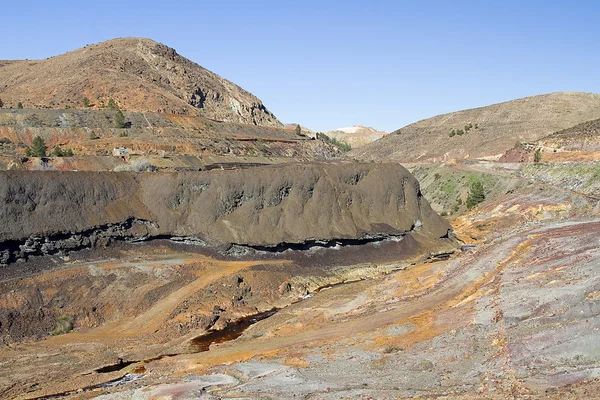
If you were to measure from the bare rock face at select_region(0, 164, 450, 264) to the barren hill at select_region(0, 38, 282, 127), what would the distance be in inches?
2091

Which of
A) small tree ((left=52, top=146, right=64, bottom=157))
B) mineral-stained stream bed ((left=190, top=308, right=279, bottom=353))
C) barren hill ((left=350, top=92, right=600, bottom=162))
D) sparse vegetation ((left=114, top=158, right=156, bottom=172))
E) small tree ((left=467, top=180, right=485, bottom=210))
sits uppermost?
barren hill ((left=350, top=92, right=600, bottom=162))

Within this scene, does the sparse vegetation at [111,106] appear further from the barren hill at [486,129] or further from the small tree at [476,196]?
the barren hill at [486,129]

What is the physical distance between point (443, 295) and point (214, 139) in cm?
5957

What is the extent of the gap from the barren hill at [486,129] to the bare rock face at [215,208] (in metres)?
65.3

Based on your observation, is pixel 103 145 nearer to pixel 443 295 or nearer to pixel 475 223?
pixel 475 223

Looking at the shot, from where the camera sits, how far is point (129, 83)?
111 m

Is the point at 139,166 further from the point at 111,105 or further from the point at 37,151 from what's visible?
the point at 111,105

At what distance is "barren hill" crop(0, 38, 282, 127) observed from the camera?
10494 cm

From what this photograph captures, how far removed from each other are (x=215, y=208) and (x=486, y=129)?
99.1 metres

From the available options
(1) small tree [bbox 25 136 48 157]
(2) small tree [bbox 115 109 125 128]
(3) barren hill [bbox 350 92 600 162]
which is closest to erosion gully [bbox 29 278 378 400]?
(1) small tree [bbox 25 136 48 157]

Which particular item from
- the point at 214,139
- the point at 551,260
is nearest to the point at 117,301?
the point at 551,260

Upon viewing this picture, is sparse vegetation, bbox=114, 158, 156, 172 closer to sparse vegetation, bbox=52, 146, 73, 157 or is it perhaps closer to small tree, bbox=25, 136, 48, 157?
sparse vegetation, bbox=52, 146, 73, 157

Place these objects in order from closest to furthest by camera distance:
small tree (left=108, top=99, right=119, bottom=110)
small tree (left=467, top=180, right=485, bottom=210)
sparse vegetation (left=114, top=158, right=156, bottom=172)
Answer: sparse vegetation (left=114, top=158, right=156, bottom=172)
small tree (left=467, top=180, right=485, bottom=210)
small tree (left=108, top=99, right=119, bottom=110)

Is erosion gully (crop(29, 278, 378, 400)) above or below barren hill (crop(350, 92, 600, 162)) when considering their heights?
below
